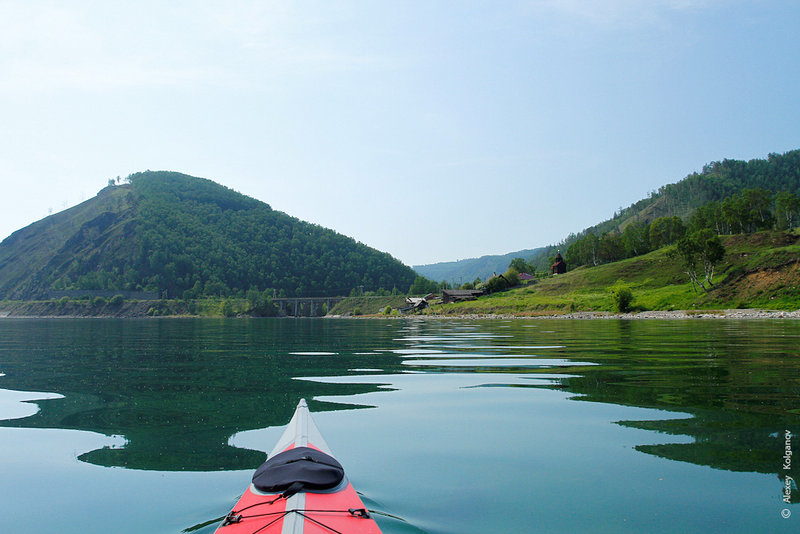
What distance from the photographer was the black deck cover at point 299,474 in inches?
203

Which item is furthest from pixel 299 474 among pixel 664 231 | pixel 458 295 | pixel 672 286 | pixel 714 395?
pixel 664 231

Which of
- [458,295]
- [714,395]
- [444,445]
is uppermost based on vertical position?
[458,295]

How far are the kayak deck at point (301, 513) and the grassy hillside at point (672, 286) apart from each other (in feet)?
279

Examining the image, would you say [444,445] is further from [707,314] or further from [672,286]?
[672,286]

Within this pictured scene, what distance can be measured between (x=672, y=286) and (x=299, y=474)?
112960 millimetres

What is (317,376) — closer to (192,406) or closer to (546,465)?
(192,406)

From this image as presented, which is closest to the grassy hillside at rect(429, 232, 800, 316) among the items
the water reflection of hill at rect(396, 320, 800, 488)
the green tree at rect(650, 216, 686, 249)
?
the green tree at rect(650, 216, 686, 249)

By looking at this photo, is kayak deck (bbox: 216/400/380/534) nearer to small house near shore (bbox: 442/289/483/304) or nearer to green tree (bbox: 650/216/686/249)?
small house near shore (bbox: 442/289/483/304)

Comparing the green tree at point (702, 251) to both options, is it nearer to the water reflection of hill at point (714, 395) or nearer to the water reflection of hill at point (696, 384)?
the water reflection of hill at point (696, 384)

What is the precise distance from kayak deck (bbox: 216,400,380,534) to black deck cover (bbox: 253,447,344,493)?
5 centimetres

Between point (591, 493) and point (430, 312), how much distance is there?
430 ft

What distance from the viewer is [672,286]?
103 meters

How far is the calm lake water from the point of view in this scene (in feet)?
19.1

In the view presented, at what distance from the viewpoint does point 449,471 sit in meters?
7.37
